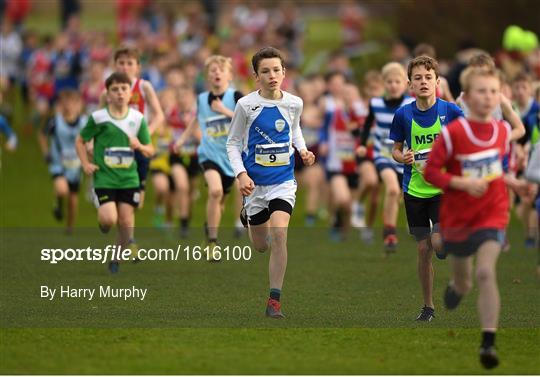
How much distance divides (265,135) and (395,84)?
4700 mm

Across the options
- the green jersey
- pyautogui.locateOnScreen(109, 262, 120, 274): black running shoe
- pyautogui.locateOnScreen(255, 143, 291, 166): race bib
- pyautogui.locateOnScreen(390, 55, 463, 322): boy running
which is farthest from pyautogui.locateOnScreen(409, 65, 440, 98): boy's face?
pyautogui.locateOnScreen(109, 262, 120, 274): black running shoe

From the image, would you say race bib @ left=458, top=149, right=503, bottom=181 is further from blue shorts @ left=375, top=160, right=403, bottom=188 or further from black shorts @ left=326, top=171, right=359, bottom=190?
black shorts @ left=326, top=171, right=359, bottom=190

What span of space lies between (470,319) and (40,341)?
3616mm

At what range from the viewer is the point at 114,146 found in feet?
48.1

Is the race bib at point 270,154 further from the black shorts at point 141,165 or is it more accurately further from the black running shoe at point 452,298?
the black shorts at point 141,165

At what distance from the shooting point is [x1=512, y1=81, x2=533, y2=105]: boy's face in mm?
17156

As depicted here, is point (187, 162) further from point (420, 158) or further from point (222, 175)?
point (420, 158)

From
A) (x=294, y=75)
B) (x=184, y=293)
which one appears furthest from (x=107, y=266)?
(x=294, y=75)

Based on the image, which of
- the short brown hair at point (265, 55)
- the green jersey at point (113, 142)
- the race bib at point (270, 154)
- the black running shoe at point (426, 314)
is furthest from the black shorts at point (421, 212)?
the green jersey at point (113, 142)

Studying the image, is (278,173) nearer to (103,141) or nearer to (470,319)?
(470,319)

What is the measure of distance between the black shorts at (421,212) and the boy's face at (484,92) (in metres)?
2.31

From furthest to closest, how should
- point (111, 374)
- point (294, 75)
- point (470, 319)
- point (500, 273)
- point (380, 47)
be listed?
point (380, 47)
point (294, 75)
point (500, 273)
point (470, 319)
point (111, 374)

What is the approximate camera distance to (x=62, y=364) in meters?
9.72

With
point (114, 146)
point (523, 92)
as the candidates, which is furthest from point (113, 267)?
Result: point (523, 92)
